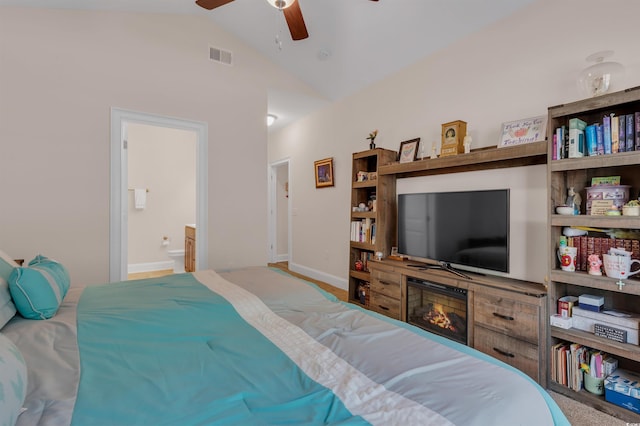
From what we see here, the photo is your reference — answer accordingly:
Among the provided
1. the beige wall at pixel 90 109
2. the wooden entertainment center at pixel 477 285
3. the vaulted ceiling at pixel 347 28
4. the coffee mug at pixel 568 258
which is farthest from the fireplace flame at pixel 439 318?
the vaulted ceiling at pixel 347 28

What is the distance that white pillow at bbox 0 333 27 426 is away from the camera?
0.64 m

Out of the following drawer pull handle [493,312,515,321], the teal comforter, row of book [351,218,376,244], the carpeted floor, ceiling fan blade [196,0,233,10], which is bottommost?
the carpeted floor

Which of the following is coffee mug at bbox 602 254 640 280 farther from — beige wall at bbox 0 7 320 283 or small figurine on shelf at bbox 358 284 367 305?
beige wall at bbox 0 7 320 283

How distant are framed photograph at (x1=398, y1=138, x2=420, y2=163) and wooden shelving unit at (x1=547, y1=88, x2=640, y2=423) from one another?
130cm

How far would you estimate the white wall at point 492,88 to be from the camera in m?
2.17

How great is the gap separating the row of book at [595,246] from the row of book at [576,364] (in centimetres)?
52

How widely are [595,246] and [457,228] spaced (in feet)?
2.93

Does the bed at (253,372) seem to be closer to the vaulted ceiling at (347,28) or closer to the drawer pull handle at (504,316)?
the drawer pull handle at (504,316)

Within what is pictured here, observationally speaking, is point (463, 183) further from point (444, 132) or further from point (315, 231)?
point (315, 231)

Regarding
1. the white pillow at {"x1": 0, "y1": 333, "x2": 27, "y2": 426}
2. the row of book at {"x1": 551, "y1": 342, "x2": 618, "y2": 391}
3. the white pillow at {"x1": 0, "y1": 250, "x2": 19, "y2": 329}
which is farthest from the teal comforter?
the row of book at {"x1": 551, "y1": 342, "x2": 618, "y2": 391}

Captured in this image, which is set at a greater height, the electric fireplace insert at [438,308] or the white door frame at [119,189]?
the white door frame at [119,189]

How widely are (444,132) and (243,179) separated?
7.92 ft

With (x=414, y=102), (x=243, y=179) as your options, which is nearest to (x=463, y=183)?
(x=414, y=102)

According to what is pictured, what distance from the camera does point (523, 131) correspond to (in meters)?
2.40
